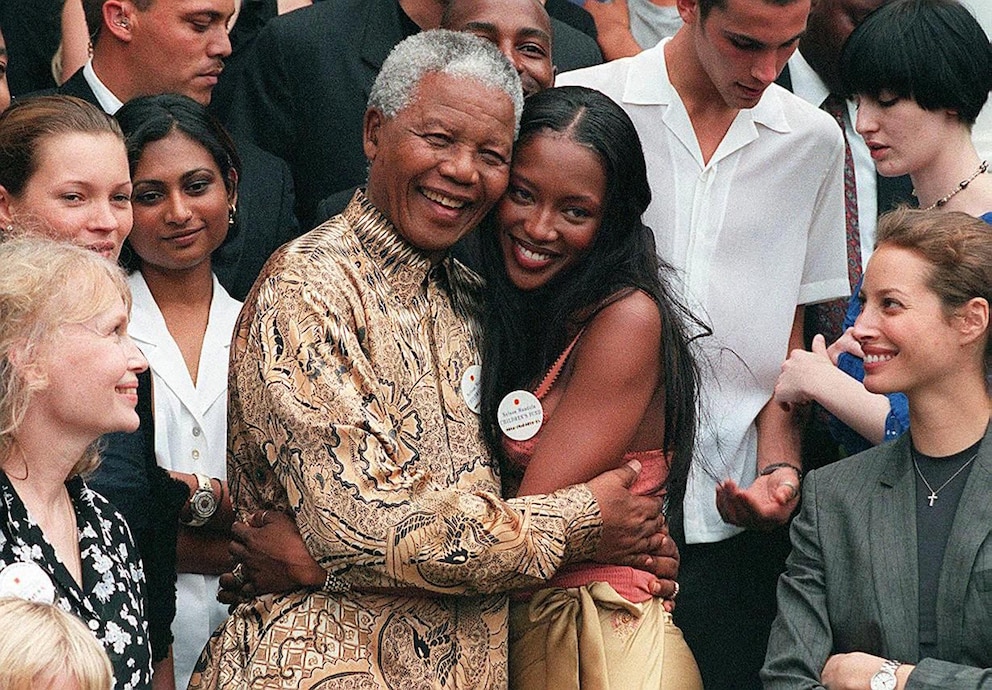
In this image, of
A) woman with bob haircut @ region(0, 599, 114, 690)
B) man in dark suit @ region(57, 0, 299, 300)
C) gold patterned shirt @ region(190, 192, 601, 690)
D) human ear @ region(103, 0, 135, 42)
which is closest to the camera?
woman with bob haircut @ region(0, 599, 114, 690)

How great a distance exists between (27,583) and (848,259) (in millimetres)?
2914

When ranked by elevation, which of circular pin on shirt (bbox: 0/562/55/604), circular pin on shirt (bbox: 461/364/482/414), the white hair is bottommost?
circular pin on shirt (bbox: 0/562/55/604)

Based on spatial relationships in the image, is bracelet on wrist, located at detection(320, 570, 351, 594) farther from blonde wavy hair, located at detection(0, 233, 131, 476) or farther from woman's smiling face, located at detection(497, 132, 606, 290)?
woman's smiling face, located at detection(497, 132, 606, 290)

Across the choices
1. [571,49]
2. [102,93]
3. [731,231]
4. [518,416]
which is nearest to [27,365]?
[518,416]

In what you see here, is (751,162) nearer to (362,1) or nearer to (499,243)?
(499,243)

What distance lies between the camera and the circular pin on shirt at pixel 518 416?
12.1 ft

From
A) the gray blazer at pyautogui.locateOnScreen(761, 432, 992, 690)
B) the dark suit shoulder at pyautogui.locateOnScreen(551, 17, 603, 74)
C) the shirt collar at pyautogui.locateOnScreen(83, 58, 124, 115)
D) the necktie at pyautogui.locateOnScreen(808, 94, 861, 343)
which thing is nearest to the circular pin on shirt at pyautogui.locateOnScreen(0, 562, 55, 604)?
the gray blazer at pyautogui.locateOnScreen(761, 432, 992, 690)

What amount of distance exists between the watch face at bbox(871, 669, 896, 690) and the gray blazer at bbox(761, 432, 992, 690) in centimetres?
5

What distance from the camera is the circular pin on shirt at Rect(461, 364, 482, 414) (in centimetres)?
365

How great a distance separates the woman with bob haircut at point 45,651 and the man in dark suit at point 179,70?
2099 mm

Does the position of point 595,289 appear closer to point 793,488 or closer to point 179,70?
point 793,488

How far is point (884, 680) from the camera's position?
3.71m

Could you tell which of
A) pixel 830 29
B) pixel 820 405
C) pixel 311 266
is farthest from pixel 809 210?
pixel 311 266

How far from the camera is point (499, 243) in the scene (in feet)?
12.9
